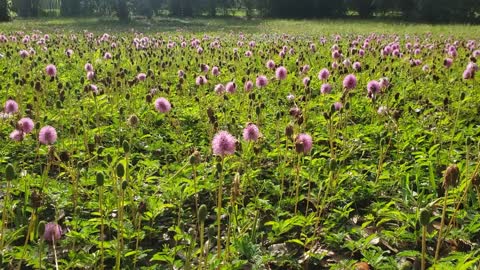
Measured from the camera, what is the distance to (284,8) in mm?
49625

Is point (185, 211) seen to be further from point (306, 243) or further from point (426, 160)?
point (426, 160)

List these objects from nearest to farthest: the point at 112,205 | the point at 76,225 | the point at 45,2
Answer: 1. the point at 76,225
2. the point at 112,205
3. the point at 45,2

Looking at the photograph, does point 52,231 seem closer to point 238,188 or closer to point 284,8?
point 238,188

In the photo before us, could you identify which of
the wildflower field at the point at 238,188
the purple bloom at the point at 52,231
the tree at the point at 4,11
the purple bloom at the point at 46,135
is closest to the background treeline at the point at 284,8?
the tree at the point at 4,11

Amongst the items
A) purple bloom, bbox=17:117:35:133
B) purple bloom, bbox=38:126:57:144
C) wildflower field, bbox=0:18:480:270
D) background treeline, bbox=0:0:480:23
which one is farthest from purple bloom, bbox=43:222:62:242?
background treeline, bbox=0:0:480:23

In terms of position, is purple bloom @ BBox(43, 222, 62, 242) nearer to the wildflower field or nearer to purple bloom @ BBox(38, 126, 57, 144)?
the wildflower field

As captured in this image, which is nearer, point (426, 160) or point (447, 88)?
point (426, 160)

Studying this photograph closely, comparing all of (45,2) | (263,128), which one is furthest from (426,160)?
(45,2)

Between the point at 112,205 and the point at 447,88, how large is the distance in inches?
189

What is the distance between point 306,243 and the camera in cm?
255

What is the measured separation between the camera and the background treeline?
127 ft

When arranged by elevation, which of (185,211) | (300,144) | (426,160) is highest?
(300,144)

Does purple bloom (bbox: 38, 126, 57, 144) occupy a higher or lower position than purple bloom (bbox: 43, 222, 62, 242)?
higher

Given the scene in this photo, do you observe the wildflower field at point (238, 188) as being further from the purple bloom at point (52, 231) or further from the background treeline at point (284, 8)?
the background treeline at point (284, 8)
